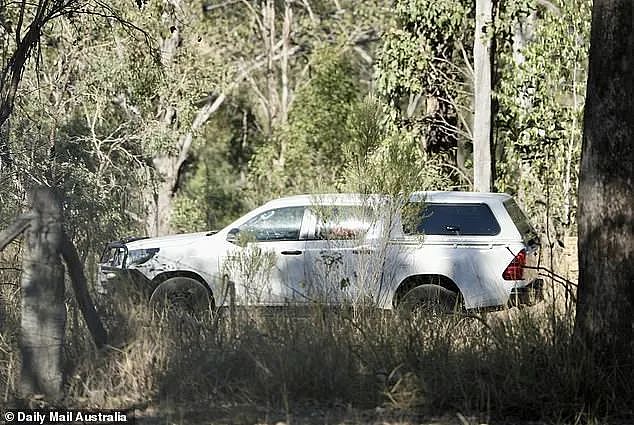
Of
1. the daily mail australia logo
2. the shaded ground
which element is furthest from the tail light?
the daily mail australia logo

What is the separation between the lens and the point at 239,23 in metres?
37.9

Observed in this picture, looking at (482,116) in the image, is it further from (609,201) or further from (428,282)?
(609,201)

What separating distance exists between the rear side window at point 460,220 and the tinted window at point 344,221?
1.51m

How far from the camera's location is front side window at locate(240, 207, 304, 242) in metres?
13.6

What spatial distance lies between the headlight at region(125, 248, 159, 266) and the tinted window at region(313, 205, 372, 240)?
92.1 inches

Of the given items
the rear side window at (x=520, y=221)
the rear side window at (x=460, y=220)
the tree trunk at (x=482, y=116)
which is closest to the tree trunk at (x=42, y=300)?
the rear side window at (x=460, y=220)

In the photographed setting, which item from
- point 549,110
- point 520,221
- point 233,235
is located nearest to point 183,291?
point 233,235

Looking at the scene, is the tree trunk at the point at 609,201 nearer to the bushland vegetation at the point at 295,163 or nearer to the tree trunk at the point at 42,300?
the bushland vegetation at the point at 295,163

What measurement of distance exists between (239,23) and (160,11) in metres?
26.4

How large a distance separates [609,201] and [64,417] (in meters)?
3.88

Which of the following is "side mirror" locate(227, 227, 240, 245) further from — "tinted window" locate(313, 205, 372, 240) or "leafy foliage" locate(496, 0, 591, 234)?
"leafy foliage" locate(496, 0, 591, 234)

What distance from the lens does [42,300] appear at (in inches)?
292

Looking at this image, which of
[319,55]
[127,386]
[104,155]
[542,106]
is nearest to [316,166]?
[319,55]

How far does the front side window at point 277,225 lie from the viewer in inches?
534
